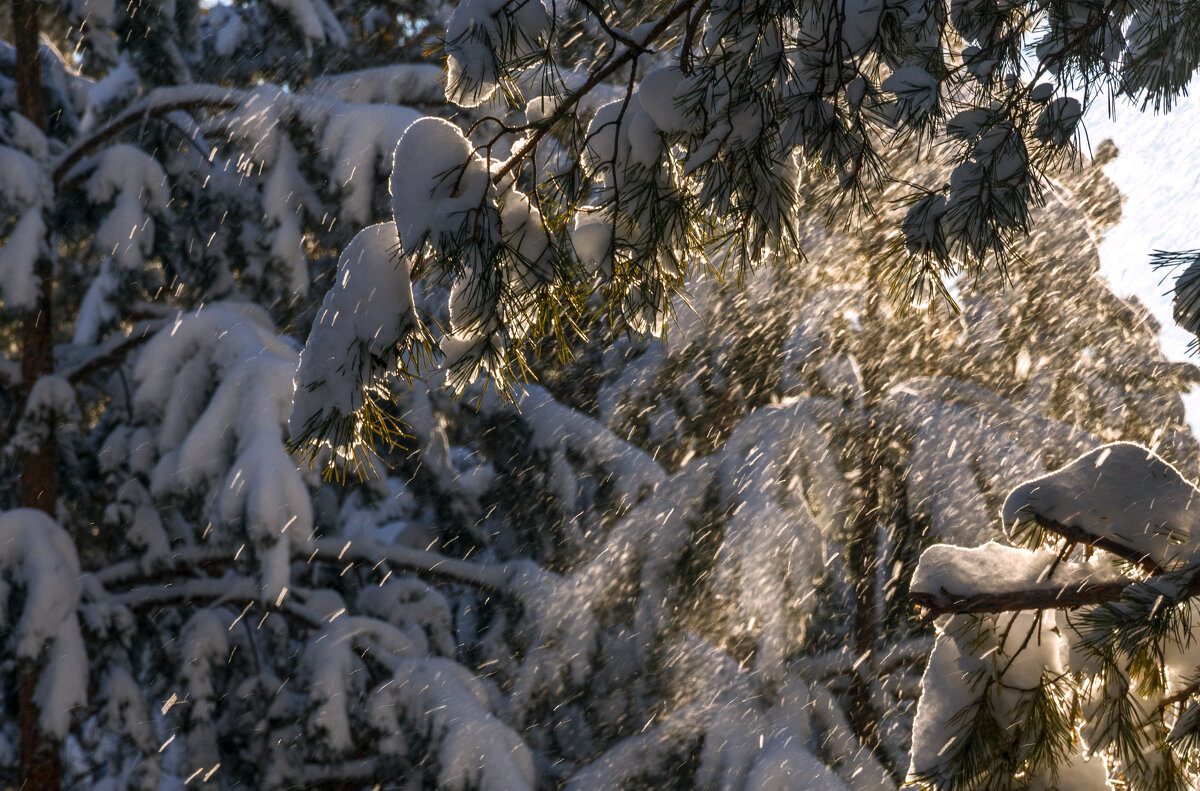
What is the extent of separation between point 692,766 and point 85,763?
4.20 meters

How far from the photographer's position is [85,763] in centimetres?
634

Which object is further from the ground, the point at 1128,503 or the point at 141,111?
the point at 141,111

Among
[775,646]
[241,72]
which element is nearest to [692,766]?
[775,646]

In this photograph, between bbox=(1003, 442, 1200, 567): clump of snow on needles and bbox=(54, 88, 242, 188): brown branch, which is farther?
bbox=(54, 88, 242, 188): brown branch

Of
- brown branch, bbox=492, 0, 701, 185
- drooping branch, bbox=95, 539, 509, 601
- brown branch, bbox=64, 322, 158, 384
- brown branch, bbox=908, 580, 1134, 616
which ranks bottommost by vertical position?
drooping branch, bbox=95, 539, 509, 601

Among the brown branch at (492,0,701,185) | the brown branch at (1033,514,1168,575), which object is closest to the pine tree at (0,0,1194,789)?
the brown branch at (492,0,701,185)

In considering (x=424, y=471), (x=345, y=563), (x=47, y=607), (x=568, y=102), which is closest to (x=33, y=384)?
(x=47, y=607)

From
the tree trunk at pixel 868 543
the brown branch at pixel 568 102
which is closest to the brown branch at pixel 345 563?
the tree trunk at pixel 868 543

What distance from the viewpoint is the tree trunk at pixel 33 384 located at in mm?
5266

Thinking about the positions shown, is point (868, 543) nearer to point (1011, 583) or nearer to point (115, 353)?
point (1011, 583)

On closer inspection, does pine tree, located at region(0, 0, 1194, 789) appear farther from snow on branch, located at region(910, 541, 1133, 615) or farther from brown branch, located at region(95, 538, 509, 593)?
snow on branch, located at region(910, 541, 1133, 615)

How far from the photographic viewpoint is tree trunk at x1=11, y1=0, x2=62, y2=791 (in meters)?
5.27

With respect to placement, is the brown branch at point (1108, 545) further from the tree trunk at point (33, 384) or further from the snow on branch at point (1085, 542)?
the tree trunk at point (33, 384)

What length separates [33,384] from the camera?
220 inches
